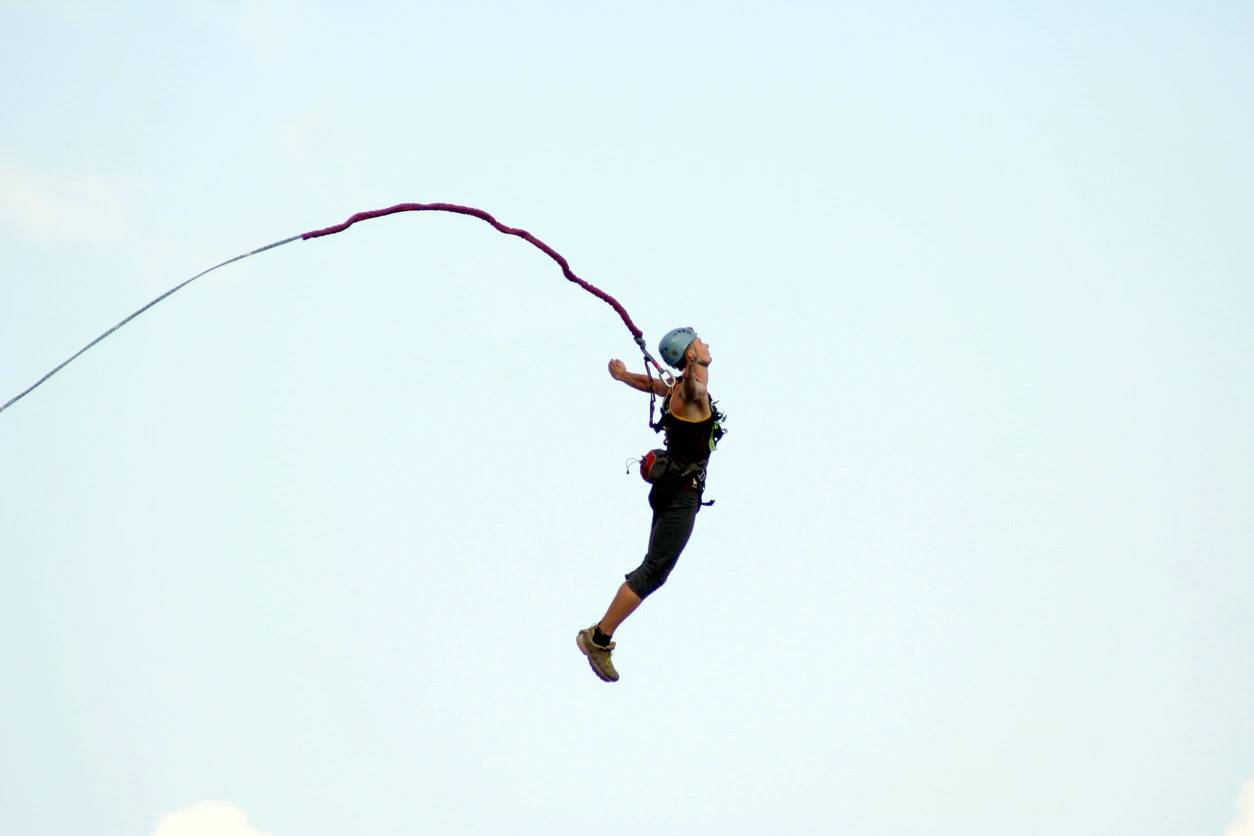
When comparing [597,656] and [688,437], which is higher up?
[688,437]

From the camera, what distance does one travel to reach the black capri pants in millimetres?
10820

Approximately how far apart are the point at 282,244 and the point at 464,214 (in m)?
1.33

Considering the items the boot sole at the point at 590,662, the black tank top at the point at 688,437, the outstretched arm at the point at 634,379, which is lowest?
the boot sole at the point at 590,662

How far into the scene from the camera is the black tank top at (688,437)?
1095 centimetres

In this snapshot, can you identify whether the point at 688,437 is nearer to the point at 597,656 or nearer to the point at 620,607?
the point at 620,607

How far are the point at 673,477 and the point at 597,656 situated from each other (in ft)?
4.61

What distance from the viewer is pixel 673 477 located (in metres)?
10.9

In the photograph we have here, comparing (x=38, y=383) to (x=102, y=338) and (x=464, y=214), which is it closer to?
(x=102, y=338)

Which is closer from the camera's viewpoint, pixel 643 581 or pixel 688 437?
pixel 643 581

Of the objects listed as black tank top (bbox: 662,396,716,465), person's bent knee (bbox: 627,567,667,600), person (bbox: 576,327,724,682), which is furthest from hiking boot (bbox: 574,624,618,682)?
black tank top (bbox: 662,396,716,465)

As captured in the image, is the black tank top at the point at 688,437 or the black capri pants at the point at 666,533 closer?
the black capri pants at the point at 666,533

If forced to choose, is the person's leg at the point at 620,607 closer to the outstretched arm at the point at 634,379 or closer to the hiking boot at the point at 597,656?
the hiking boot at the point at 597,656

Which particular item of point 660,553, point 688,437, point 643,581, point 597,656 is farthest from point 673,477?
point 597,656

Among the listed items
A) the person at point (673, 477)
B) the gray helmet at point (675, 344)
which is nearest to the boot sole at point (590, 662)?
the person at point (673, 477)
